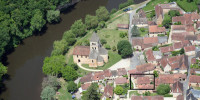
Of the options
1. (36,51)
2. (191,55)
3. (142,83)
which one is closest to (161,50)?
(191,55)

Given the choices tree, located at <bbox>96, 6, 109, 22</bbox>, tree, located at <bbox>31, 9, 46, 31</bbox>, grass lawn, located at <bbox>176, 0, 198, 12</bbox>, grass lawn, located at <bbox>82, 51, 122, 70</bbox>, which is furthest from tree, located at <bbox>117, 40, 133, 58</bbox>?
tree, located at <bbox>31, 9, 46, 31</bbox>

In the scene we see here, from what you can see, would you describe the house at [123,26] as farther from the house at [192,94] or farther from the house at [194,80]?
the house at [192,94]

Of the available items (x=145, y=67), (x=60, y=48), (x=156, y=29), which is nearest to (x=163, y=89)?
(x=145, y=67)

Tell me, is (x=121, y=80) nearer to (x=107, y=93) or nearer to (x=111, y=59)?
(x=107, y=93)

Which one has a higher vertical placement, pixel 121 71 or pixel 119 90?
pixel 121 71

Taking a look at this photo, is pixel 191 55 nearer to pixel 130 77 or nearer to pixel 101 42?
pixel 130 77

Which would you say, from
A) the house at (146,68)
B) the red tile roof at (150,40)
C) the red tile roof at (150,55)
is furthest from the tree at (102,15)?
the house at (146,68)
